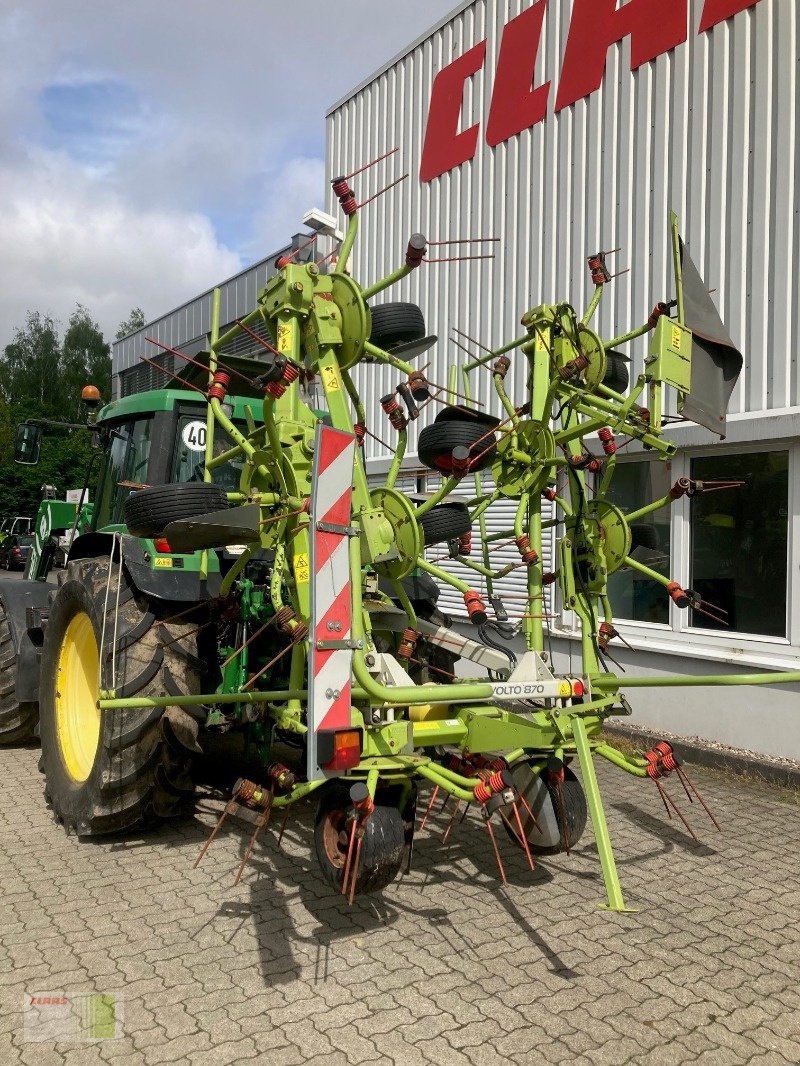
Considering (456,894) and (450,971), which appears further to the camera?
(456,894)

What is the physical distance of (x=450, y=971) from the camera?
2.98 meters

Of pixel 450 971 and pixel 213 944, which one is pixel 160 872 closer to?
pixel 213 944

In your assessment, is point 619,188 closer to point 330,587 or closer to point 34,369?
point 330,587

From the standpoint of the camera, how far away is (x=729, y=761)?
18.8 feet

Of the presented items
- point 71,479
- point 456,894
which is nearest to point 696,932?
point 456,894

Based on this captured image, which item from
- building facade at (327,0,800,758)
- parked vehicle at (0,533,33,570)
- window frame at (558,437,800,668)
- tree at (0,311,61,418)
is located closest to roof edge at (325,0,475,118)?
building facade at (327,0,800,758)

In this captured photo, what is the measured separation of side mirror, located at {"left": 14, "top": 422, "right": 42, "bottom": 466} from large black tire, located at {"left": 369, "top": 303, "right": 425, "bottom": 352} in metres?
2.89

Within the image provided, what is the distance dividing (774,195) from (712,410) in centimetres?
275

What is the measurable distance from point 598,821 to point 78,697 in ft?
9.96

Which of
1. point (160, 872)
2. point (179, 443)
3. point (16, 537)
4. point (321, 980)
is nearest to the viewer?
point (321, 980)

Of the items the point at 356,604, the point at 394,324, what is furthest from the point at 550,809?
the point at 394,324

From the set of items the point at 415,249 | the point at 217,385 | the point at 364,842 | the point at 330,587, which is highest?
the point at 415,249

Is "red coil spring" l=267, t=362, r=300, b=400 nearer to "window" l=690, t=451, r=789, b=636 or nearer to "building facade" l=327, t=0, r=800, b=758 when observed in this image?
"building facade" l=327, t=0, r=800, b=758

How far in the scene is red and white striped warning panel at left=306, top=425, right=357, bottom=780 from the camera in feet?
8.77
